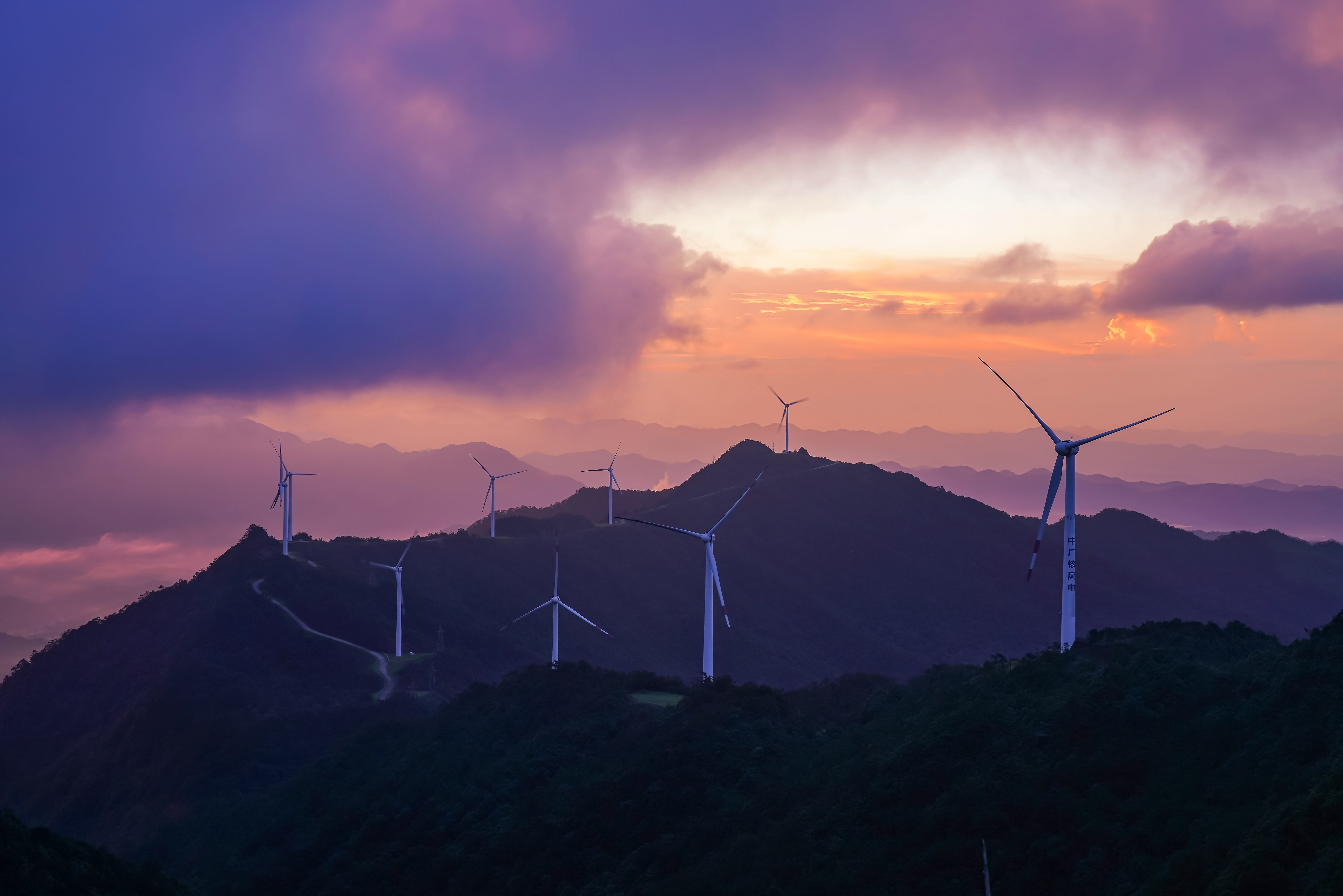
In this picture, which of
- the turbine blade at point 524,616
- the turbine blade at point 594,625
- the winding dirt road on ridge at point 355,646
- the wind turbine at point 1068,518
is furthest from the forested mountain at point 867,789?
the turbine blade at point 524,616

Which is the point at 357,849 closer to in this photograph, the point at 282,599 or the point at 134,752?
the point at 134,752

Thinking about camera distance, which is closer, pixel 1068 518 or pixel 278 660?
pixel 1068 518

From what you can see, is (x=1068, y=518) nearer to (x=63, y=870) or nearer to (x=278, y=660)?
(x=63, y=870)

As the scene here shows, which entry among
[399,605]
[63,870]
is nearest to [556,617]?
[399,605]

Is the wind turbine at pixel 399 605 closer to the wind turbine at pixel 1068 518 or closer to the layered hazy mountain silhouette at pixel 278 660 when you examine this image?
the layered hazy mountain silhouette at pixel 278 660

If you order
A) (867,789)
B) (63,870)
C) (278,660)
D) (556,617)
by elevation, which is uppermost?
(63,870)

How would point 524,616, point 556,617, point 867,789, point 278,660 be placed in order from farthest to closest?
point 524,616 → point 278,660 → point 556,617 → point 867,789

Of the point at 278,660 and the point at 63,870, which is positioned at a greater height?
the point at 63,870

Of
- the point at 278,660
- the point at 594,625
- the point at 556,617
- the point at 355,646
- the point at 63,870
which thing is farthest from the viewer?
the point at 594,625
